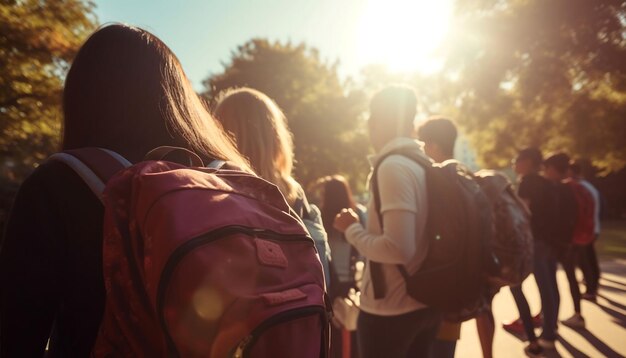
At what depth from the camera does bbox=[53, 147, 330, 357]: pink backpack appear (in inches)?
35.5

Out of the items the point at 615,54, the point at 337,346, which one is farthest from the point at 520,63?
the point at 337,346

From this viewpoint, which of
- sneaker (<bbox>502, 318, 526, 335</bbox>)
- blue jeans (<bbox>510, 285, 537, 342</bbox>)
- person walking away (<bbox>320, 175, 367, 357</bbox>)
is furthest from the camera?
sneaker (<bbox>502, 318, 526, 335</bbox>)

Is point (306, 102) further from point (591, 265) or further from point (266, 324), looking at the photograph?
point (266, 324)

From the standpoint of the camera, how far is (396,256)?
2.32 meters

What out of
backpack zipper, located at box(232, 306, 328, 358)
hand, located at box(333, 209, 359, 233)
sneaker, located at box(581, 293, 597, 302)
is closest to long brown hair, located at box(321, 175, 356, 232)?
hand, located at box(333, 209, 359, 233)

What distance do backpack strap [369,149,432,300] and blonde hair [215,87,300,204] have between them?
1.44 feet

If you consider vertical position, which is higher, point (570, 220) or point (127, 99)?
point (127, 99)

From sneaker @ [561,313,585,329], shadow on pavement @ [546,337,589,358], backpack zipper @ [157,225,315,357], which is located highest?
backpack zipper @ [157,225,315,357]

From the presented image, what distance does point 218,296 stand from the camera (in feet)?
2.96

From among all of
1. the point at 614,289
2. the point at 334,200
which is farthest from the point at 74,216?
the point at 614,289

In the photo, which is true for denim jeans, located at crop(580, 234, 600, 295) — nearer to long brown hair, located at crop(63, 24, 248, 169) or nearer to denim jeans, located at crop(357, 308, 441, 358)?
denim jeans, located at crop(357, 308, 441, 358)

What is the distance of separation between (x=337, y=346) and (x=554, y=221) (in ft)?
10.7

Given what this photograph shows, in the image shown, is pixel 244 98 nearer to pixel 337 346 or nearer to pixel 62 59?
pixel 337 346

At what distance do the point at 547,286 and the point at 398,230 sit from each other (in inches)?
145
